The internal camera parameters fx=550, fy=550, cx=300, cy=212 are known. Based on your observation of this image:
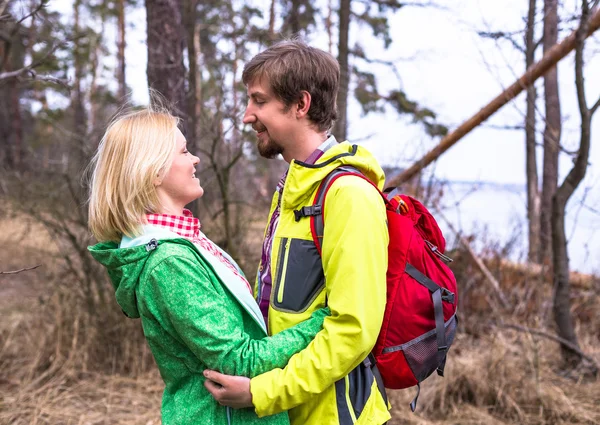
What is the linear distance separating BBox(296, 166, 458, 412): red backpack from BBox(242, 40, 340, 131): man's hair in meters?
0.29

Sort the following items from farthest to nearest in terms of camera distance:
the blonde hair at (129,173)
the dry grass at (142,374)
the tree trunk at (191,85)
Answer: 1. the tree trunk at (191,85)
2. the dry grass at (142,374)
3. the blonde hair at (129,173)

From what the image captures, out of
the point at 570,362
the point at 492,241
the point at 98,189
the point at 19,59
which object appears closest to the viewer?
the point at 98,189

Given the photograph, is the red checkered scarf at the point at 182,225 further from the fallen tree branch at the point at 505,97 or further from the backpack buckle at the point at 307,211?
the fallen tree branch at the point at 505,97

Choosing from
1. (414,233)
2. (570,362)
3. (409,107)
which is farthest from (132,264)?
(409,107)

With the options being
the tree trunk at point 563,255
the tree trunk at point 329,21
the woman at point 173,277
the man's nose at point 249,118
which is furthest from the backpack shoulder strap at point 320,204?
the tree trunk at point 329,21

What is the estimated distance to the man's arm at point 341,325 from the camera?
61.5 inches

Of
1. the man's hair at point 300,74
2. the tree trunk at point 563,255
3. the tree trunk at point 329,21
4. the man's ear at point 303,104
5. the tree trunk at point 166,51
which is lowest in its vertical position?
the tree trunk at point 563,255

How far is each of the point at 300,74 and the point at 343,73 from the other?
184 inches

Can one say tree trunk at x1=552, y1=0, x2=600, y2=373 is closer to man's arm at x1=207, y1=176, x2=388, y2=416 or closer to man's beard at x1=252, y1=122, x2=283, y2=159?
man's beard at x1=252, y1=122, x2=283, y2=159

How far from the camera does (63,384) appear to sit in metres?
4.32

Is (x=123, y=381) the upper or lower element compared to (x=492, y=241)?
lower

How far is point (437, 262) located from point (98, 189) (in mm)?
1125

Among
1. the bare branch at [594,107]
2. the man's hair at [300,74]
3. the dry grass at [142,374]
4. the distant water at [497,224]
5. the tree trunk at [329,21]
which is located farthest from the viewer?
the tree trunk at [329,21]

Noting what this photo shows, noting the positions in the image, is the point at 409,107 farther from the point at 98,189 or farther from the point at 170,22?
the point at 98,189
